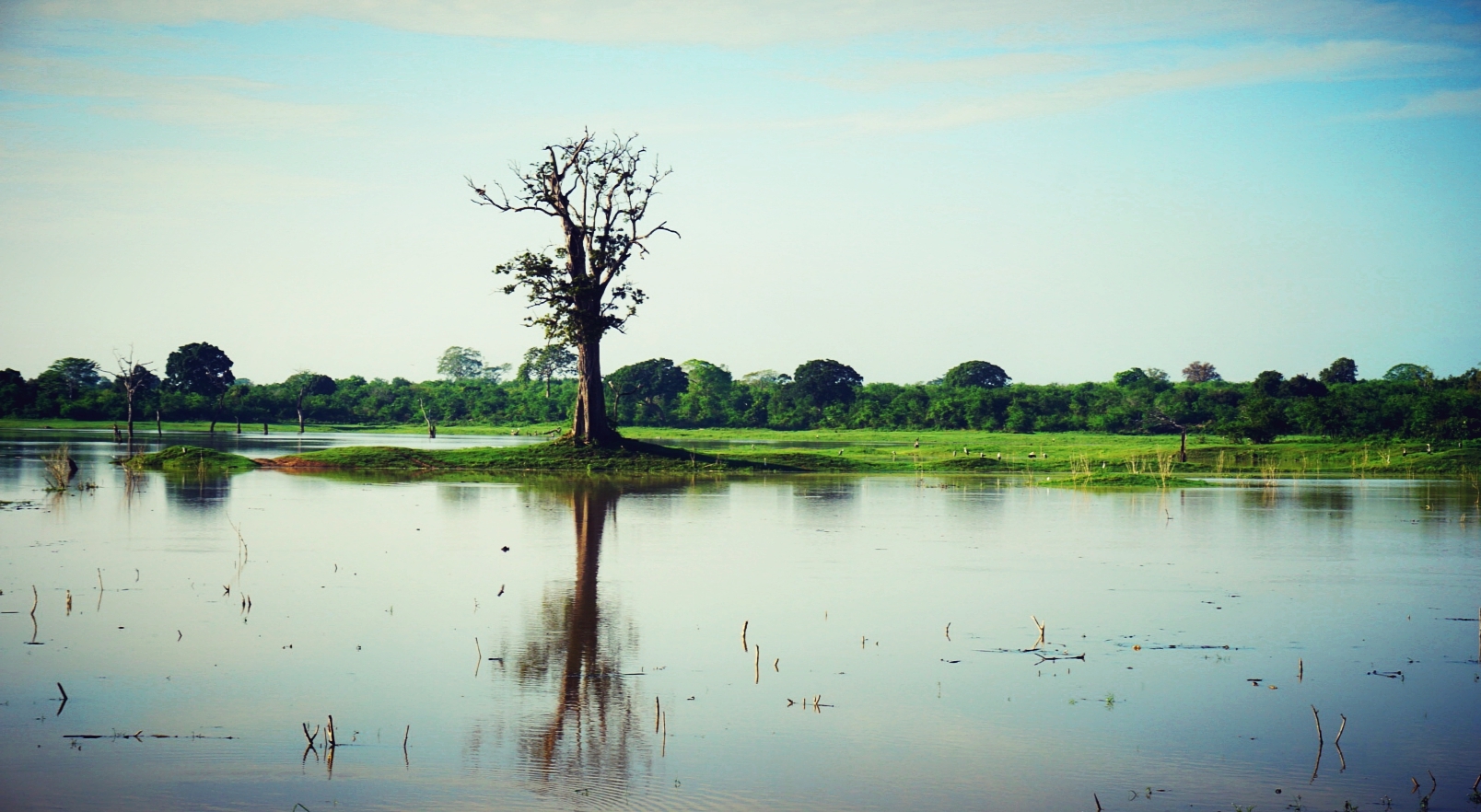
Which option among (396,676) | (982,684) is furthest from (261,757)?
(982,684)

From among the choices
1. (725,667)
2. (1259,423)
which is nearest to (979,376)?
(1259,423)

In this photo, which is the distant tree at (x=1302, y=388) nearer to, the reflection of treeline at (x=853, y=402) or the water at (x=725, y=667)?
the reflection of treeline at (x=853, y=402)

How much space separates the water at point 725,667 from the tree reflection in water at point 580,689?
5cm

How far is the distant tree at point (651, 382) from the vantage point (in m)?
130

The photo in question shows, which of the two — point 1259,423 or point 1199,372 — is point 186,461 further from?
point 1199,372

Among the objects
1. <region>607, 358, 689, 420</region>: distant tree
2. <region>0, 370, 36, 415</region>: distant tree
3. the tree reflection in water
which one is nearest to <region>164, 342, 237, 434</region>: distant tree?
<region>0, 370, 36, 415</region>: distant tree

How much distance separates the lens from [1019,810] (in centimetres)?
928

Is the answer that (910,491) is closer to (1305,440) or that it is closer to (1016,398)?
(1305,440)

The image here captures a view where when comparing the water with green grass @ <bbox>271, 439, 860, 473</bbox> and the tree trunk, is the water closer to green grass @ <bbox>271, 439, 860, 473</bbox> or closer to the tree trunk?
green grass @ <bbox>271, 439, 860, 473</bbox>

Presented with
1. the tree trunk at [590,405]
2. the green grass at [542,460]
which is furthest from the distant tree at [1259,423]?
the tree trunk at [590,405]

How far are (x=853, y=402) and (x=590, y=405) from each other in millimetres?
68736

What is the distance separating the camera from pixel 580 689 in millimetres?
12430

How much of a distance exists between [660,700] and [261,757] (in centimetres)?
386

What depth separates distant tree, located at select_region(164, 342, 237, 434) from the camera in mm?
Answer: 126875
